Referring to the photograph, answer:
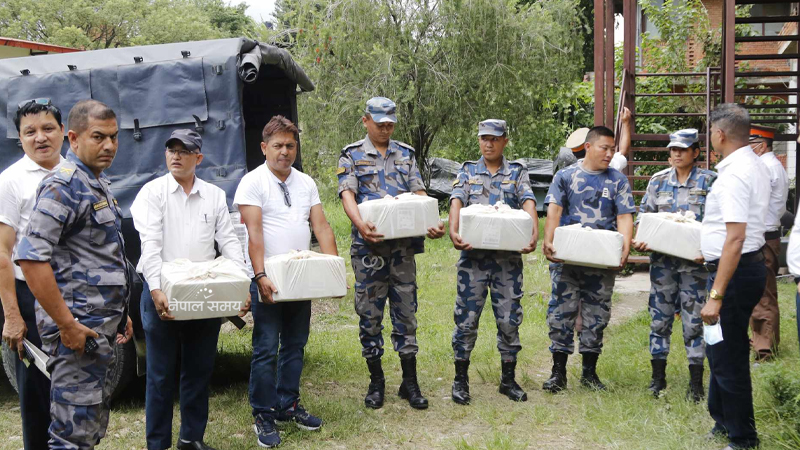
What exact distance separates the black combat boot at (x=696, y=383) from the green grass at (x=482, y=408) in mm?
118

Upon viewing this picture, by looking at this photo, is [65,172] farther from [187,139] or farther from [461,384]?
[461,384]

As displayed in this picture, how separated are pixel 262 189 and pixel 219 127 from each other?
844mm

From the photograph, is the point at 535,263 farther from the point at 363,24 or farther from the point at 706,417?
the point at 706,417

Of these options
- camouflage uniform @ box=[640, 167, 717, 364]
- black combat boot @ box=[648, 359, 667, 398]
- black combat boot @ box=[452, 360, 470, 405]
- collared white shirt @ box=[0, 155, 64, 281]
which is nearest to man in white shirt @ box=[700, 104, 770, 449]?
camouflage uniform @ box=[640, 167, 717, 364]

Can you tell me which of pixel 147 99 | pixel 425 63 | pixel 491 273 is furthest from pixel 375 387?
pixel 425 63

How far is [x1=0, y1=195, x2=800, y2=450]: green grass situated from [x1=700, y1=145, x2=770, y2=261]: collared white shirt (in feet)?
3.24

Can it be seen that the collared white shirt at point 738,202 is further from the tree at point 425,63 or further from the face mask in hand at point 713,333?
the tree at point 425,63

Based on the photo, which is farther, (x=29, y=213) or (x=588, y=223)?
(x=588, y=223)

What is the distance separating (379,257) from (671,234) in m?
1.91

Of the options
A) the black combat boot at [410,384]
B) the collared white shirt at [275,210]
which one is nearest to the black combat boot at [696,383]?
the black combat boot at [410,384]

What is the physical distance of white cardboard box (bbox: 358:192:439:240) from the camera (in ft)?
15.3

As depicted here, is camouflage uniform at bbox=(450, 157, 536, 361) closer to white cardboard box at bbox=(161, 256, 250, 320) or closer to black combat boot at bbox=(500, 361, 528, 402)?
black combat boot at bbox=(500, 361, 528, 402)

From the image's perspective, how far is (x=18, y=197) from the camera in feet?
11.5

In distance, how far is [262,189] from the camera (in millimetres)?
4371
